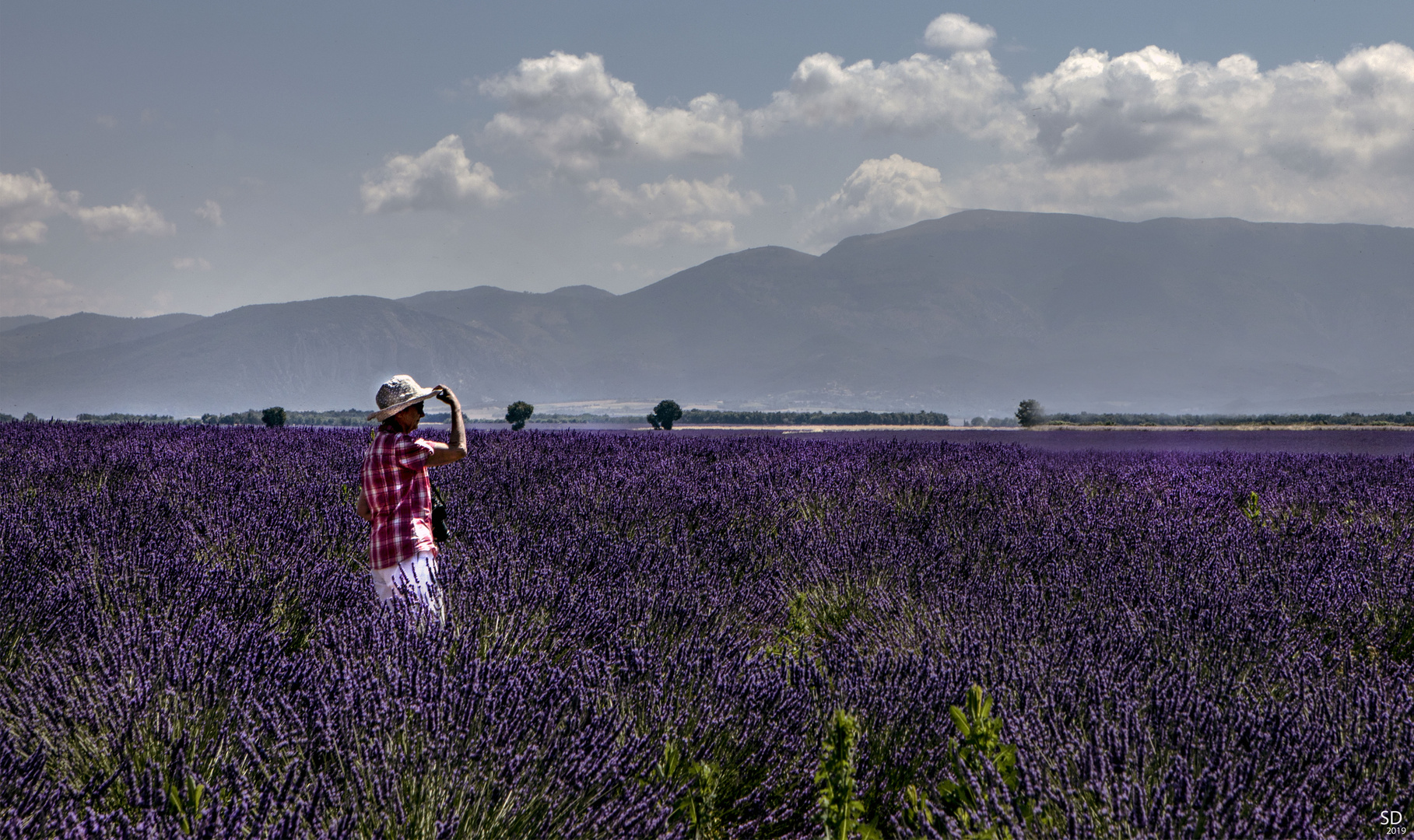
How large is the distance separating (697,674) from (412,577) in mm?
1167

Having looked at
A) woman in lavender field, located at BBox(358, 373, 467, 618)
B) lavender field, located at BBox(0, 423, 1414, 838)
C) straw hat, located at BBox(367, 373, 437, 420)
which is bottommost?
lavender field, located at BBox(0, 423, 1414, 838)

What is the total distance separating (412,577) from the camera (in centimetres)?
278

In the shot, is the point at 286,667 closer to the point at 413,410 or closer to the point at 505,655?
the point at 505,655

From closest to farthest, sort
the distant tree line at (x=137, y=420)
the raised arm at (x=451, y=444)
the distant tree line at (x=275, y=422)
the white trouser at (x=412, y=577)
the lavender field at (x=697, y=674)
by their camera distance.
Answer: the lavender field at (x=697, y=674) < the white trouser at (x=412, y=577) < the raised arm at (x=451, y=444) < the distant tree line at (x=137, y=420) < the distant tree line at (x=275, y=422)

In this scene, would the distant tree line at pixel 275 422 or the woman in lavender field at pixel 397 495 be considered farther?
the distant tree line at pixel 275 422

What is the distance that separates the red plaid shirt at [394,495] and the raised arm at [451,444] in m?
0.06

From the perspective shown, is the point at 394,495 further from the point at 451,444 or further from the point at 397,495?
the point at 451,444

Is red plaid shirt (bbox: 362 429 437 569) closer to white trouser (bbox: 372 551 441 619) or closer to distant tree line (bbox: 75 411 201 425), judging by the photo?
white trouser (bbox: 372 551 441 619)

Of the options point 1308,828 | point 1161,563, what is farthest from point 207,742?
point 1161,563

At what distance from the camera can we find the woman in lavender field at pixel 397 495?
9.20ft

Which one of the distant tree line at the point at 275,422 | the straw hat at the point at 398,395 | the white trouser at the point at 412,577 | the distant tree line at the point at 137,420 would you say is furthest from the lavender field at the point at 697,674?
the distant tree line at the point at 137,420

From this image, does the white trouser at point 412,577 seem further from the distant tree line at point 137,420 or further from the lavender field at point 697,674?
the distant tree line at point 137,420

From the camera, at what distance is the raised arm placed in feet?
9.60

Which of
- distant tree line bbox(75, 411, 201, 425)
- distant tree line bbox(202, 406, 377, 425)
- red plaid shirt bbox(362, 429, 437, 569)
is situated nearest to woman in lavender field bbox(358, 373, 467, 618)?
red plaid shirt bbox(362, 429, 437, 569)
